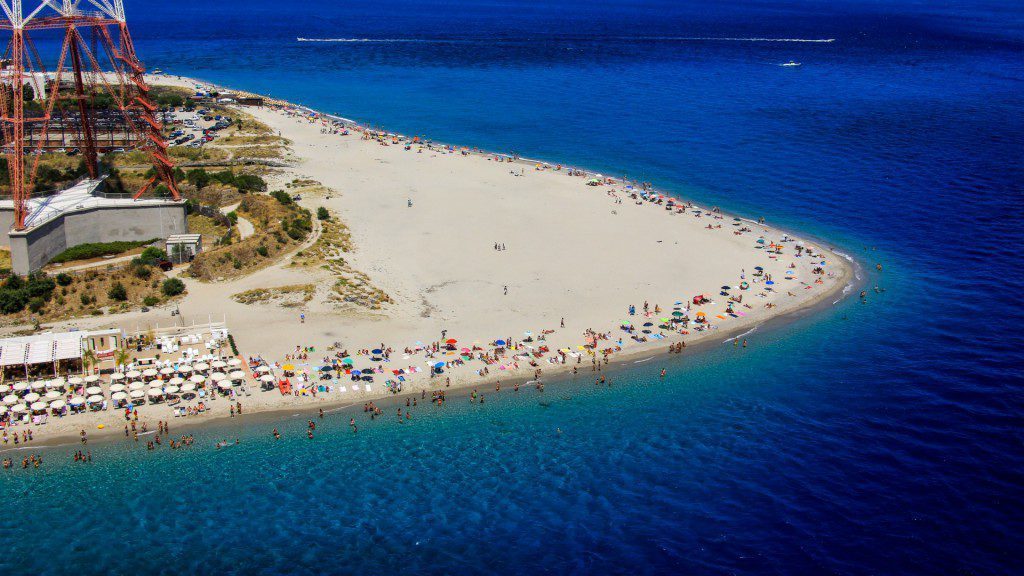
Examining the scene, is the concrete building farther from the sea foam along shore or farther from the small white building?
the sea foam along shore

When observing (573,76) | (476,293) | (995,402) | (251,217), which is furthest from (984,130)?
(251,217)

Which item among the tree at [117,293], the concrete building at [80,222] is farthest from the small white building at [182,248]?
the tree at [117,293]

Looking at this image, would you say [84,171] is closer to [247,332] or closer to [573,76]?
[247,332]

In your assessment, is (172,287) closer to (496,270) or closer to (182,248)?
(182,248)

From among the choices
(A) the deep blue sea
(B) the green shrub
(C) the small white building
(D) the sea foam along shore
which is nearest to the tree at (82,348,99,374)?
(D) the sea foam along shore

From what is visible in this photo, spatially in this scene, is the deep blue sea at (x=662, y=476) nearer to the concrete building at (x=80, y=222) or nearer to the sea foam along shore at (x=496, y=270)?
the sea foam along shore at (x=496, y=270)
